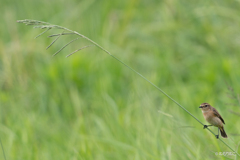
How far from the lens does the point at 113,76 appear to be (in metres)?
5.70

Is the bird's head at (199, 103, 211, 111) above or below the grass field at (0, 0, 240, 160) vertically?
below

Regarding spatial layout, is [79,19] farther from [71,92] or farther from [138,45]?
[71,92]

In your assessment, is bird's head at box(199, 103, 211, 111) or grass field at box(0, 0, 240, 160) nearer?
bird's head at box(199, 103, 211, 111)

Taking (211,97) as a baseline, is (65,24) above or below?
above

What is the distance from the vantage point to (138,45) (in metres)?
6.40

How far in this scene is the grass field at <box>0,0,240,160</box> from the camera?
144 inches

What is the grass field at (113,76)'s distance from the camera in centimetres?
366

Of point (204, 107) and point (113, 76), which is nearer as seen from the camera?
point (204, 107)

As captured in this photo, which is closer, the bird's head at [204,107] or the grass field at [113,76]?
the bird's head at [204,107]

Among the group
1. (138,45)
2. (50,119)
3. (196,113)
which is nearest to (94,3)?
(138,45)

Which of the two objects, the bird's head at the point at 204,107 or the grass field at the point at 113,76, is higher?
the grass field at the point at 113,76

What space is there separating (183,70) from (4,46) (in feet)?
7.99

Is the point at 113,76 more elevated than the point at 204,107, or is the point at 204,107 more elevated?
the point at 113,76

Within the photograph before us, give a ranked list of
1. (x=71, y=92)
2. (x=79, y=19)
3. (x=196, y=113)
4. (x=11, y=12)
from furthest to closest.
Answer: (x=11, y=12)
(x=79, y=19)
(x=71, y=92)
(x=196, y=113)
